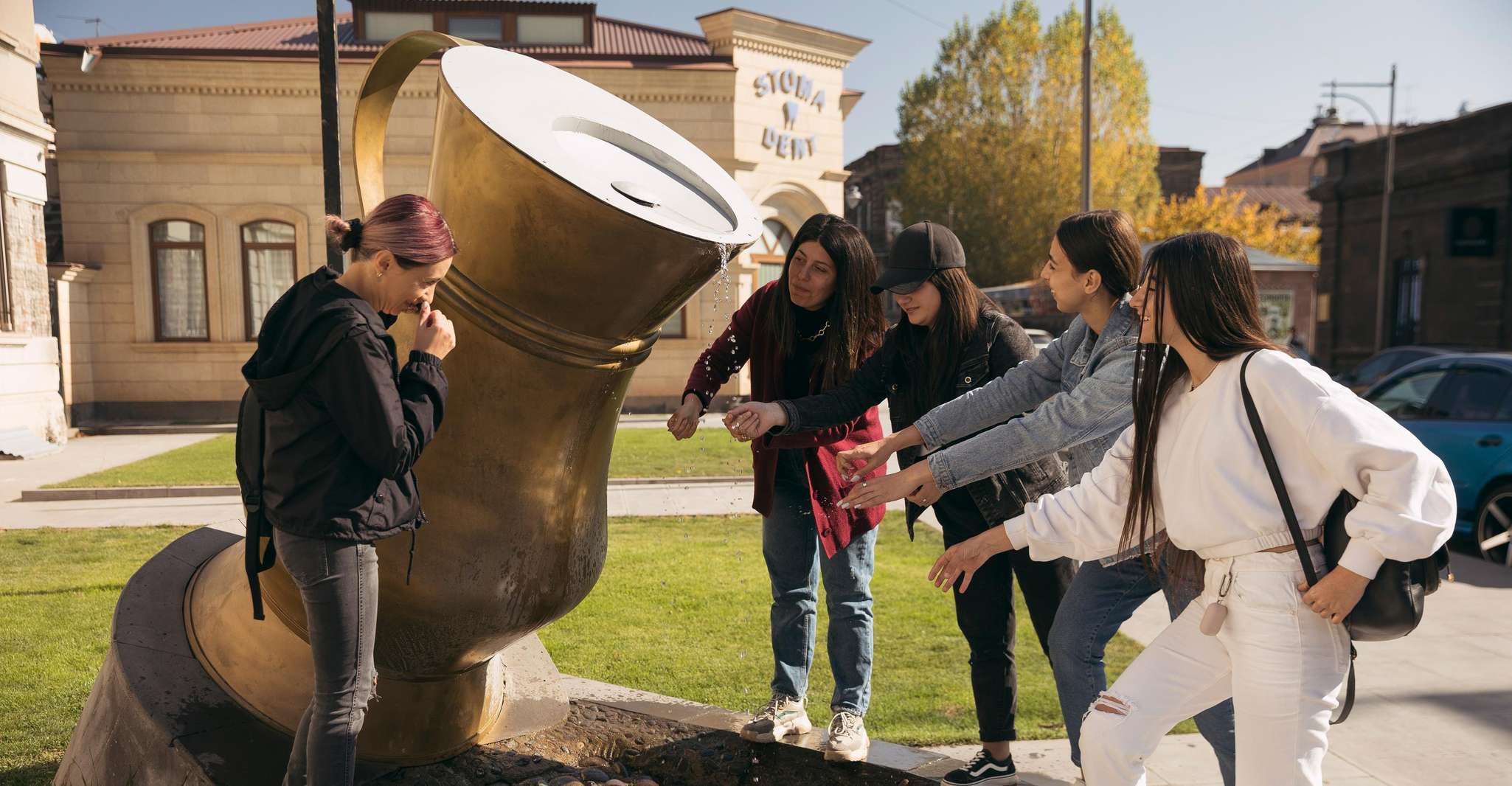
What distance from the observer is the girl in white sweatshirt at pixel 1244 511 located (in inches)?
81.9

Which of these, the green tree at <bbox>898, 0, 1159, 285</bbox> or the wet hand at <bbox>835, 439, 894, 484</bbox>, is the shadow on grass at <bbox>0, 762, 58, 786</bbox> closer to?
the wet hand at <bbox>835, 439, 894, 484</bbox>

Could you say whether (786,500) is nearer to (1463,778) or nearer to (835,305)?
Answer: (835,305)

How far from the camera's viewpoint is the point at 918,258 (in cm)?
341

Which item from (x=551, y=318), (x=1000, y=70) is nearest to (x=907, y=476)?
(x=551, y=318)

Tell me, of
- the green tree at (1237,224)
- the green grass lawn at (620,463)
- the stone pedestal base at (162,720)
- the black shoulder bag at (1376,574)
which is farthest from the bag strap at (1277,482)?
the green tree at (1237,224)

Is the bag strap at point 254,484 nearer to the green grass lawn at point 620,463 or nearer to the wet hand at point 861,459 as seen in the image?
the wet hand at point 861,459

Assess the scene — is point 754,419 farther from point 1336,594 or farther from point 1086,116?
point 1086,116

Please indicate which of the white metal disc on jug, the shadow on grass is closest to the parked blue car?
the white metal disc on jug

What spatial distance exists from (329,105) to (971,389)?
182 inches

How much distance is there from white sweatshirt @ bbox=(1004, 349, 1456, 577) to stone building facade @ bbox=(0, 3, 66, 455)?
15.1m

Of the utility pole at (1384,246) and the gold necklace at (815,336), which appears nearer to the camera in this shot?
the gold necklace at (815,336)

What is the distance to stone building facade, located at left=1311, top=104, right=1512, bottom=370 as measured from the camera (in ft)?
73.7

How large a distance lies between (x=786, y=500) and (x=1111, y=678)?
2154mm

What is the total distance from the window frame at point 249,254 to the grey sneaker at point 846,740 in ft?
58.3
